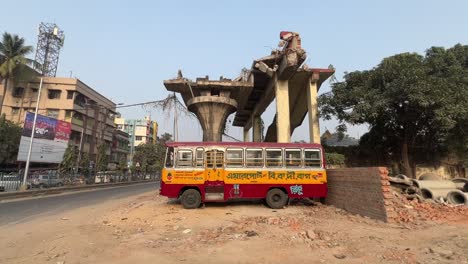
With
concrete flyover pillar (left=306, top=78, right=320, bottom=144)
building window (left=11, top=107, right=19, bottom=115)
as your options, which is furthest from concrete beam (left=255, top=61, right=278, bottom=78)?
building window (left=11, top=107, right=19, bottom=115)

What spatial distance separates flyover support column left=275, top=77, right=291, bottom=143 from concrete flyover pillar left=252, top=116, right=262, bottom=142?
11.2 meters

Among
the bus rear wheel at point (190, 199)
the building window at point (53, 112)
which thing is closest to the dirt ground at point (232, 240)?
the bus rear wheel at point (190, 199)

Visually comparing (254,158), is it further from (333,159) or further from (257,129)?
(257,129)

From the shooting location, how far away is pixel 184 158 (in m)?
14.3

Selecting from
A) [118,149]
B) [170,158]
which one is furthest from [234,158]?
[118,149]

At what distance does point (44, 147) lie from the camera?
34875 mm

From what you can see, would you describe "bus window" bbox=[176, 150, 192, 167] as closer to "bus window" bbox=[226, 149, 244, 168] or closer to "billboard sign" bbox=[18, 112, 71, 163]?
"bus window" bbox=[226, 149, 244, 168]

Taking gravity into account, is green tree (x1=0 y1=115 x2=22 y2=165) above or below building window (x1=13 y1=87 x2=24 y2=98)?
below

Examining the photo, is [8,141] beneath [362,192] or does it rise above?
above

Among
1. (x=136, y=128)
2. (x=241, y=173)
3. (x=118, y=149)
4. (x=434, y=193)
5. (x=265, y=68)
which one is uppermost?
(x=136, y=128)

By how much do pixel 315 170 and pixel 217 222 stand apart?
555 cm

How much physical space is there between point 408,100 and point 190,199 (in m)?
13.0

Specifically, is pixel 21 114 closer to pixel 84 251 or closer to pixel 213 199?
pixel 213 199

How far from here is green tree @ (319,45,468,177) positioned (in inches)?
663
